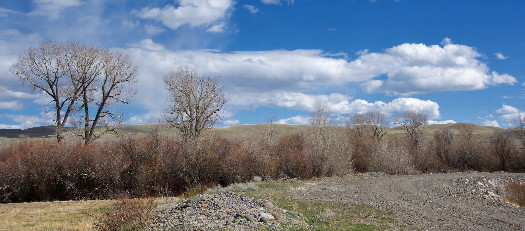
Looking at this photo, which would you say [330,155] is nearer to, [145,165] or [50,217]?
[145,165]

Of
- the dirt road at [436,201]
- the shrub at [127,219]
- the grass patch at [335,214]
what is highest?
the shrub at [127,219]

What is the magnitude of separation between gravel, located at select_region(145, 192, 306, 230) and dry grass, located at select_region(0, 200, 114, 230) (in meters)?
3.38

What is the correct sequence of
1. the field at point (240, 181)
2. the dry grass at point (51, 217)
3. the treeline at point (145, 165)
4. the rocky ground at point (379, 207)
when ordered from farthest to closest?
the treeline at point (145, 165) → the field at point (240, 181) → the dry grass at point (51, 217) → the rocky ground at point (379, 207)

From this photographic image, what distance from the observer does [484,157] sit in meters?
51.4

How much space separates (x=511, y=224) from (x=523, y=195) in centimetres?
1398

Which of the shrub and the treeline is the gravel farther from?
the treeline

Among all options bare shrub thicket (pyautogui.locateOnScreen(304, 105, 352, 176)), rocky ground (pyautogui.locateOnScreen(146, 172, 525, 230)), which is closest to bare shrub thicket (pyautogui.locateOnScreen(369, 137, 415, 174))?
bare shrub thicket (pyautogui.locateOnScreen(304, 105, 352, 176))

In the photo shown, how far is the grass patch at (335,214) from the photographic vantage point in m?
13.6

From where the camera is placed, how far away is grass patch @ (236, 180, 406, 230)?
13.6m

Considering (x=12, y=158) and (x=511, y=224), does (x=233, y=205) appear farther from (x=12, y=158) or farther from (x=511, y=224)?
(x=12, y=158)

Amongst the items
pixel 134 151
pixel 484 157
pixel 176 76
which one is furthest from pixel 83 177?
pixel 484 157

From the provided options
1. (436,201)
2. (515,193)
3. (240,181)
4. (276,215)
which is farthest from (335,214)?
(515,193)

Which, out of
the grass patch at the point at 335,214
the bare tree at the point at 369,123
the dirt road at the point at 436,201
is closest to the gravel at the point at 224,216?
the grass patch at the point at 335,214

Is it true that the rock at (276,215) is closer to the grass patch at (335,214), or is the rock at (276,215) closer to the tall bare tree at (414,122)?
the grass patch at (335,214)
